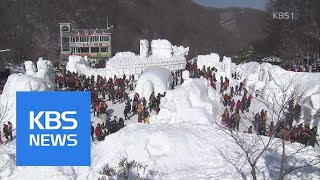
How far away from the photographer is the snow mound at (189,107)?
26.2 meters

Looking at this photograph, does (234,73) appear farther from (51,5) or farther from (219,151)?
(51,5)

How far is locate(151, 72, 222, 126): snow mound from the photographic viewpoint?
26203 mm

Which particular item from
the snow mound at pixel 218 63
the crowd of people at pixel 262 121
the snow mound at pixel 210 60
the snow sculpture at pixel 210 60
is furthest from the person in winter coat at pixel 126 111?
the snow mound at pixel 210 60

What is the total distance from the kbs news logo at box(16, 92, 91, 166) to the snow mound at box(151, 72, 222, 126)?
57.7ft

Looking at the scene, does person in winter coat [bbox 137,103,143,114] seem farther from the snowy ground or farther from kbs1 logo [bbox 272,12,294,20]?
kbs1 logo [bbox 272,12,294,20]

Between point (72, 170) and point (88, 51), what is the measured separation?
172 ft

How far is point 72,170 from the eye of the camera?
21.2m

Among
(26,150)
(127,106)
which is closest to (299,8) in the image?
(127,106)

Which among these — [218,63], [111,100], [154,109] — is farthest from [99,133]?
[218,63]

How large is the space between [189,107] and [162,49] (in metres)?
18.4

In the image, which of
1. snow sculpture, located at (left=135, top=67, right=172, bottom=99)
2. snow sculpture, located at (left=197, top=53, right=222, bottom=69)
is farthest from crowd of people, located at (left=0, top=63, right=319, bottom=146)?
snow sculpture, located at (left=197, top=53, right=222, bottom=69)

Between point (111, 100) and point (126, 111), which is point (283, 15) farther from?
point (126, 111)

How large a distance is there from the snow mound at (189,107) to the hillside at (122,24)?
177 ft

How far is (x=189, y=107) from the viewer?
87.6 feet
